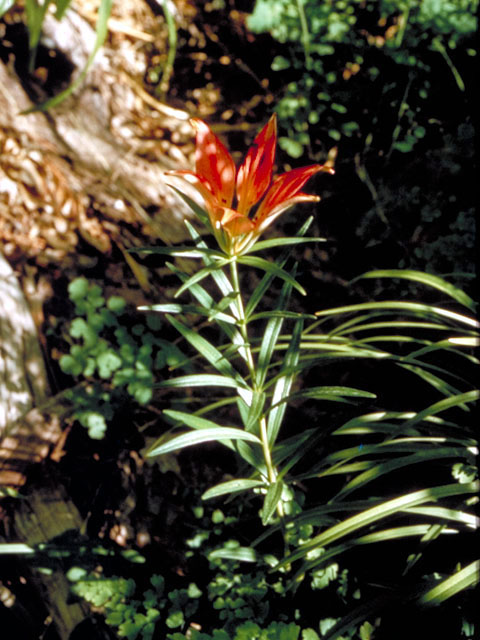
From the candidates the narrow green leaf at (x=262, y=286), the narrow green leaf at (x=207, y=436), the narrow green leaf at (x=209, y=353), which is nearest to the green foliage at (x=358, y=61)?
the narrow green leaf at (x=262, y=286)

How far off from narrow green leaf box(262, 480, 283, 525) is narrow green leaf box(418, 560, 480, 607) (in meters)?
0.34

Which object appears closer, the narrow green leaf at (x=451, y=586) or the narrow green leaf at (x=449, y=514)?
the narrow green leaf at (x=451, y=586)

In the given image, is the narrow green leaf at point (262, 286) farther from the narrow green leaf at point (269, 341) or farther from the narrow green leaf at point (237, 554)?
the narrow green leaf at point (237, 554)

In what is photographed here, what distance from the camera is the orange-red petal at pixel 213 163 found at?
2.56ft

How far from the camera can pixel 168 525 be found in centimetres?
139

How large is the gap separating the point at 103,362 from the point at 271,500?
2.38 ft

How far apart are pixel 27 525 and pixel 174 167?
4.78ft


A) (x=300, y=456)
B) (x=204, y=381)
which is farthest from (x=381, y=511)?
(x=204, y=381)

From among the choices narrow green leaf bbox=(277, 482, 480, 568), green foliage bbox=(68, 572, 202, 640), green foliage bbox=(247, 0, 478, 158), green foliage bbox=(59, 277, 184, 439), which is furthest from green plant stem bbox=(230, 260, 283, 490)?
green foliage bbox=(247, 0, 478, 158)

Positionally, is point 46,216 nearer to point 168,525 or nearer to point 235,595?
point 168,525

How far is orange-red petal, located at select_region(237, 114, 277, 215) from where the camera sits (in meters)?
0.78

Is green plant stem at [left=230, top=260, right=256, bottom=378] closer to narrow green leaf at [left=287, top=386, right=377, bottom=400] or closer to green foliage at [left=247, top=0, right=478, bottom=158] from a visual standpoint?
narrow green leaf at [left=287, top=386, right=377, bottom=400]

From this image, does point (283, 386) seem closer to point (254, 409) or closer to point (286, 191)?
point (254, 409)

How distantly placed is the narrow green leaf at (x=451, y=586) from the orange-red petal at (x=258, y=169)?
2.61ft
